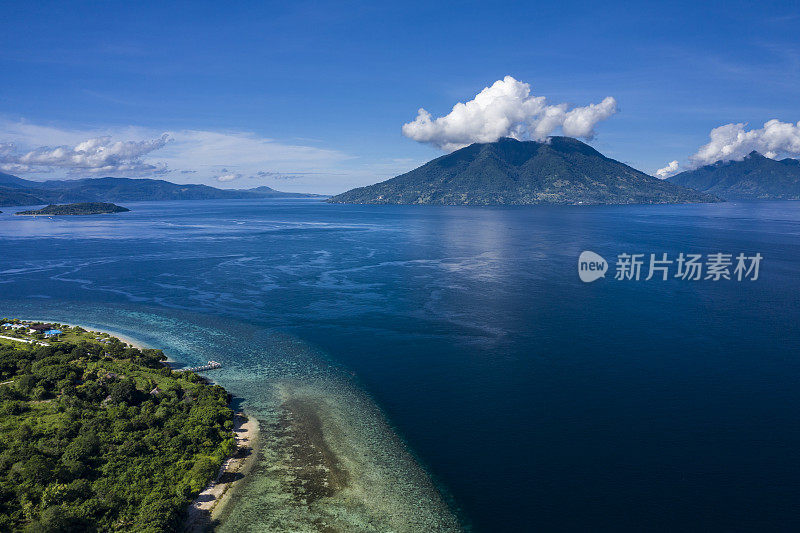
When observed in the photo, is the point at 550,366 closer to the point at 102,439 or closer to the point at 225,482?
the point at 225,482

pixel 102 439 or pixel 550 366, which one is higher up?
pixel 550 366

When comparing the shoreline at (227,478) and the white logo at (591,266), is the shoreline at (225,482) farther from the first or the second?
the white logo at (591,266)

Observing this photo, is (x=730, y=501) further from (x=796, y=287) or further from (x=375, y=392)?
(x=796, y=287)

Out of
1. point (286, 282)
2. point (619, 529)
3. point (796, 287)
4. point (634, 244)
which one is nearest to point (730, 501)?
point (619, 529)

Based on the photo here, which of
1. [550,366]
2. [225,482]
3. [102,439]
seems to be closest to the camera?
[225,482]

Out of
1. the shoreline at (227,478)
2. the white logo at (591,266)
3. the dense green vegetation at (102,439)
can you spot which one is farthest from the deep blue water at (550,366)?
the dense green vegetation at (102,439)

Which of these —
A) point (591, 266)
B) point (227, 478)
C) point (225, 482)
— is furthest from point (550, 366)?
point (591, 266)

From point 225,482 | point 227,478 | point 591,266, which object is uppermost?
point 591,266

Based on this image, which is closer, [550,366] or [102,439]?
[102,439]
